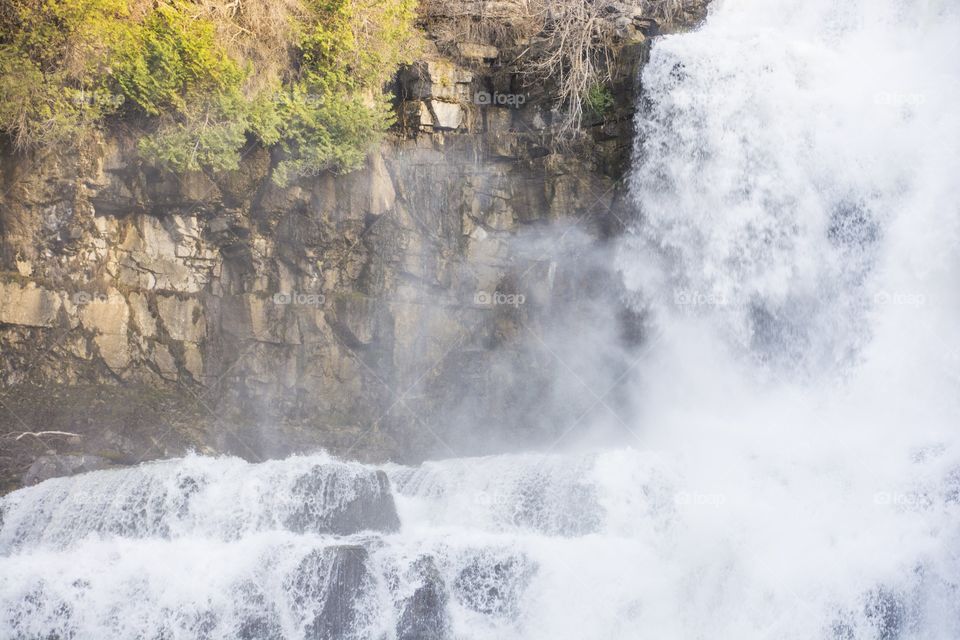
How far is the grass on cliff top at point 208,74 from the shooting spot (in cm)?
1170

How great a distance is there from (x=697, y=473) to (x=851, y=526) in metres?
1.75

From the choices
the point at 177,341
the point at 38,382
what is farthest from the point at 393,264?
the point at 38,382

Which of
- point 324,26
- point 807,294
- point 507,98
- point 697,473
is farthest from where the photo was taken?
point 507,98

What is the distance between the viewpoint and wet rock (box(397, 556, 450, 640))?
27.0 ft

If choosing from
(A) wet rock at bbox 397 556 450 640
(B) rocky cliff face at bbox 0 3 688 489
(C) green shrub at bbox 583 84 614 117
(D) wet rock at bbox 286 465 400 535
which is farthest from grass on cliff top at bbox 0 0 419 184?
(A) wet rock at bbox 397 556 450 640

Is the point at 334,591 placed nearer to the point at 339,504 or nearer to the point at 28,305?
the point at 339,504

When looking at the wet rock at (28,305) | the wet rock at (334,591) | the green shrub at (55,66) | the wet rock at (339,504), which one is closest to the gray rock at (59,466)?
the wet rock at (28,305)

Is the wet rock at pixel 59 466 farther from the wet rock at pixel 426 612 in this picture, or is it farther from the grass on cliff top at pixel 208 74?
the wet rock at pixel 426 612

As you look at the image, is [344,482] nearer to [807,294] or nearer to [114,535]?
[114,535]

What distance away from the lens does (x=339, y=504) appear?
9.76 meters

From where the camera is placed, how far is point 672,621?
834 cm

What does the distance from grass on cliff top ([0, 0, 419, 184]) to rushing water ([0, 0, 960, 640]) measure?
4.34 meters

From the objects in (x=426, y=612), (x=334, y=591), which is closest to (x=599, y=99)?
(x=426, y=612)

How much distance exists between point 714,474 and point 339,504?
4.24 metres
